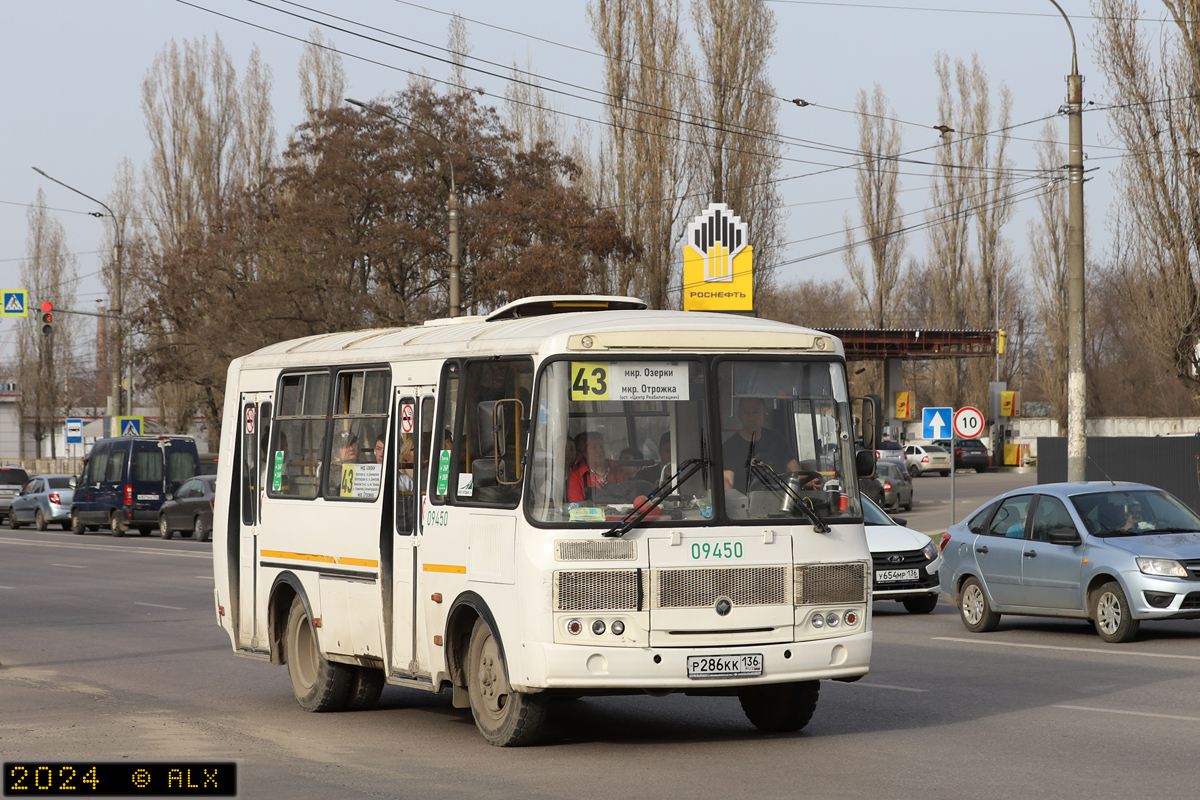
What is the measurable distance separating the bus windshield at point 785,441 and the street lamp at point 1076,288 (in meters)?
13.7

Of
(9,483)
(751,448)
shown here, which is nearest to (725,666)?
(751,448)

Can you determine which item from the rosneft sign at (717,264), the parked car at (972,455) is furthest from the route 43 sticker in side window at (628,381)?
the parked car at (972,455)

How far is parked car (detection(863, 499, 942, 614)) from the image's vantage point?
18906 millimetres

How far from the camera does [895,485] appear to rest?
44312mm

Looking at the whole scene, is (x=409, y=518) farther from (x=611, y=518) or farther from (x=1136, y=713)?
(x=1136, y=713)

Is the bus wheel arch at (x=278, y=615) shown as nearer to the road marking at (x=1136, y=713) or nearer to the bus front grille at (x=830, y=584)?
the bus front grille at (x=830, y=584)

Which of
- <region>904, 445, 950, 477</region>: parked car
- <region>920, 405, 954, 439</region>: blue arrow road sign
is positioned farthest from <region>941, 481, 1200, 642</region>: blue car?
<region>904, 445, 950, 477</region>: parked car

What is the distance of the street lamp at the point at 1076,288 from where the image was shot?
74.4 feet

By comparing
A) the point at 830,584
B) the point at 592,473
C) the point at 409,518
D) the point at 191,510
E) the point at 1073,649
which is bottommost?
the point at 1073,649

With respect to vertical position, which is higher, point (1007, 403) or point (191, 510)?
point (1007, 403)

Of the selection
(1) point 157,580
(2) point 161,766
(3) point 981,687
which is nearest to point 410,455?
(2) point 161,766

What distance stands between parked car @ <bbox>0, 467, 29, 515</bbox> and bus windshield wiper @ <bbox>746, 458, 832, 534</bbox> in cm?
4697

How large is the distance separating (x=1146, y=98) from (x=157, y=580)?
77.6 ft

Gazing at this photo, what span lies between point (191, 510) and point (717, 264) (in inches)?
626
